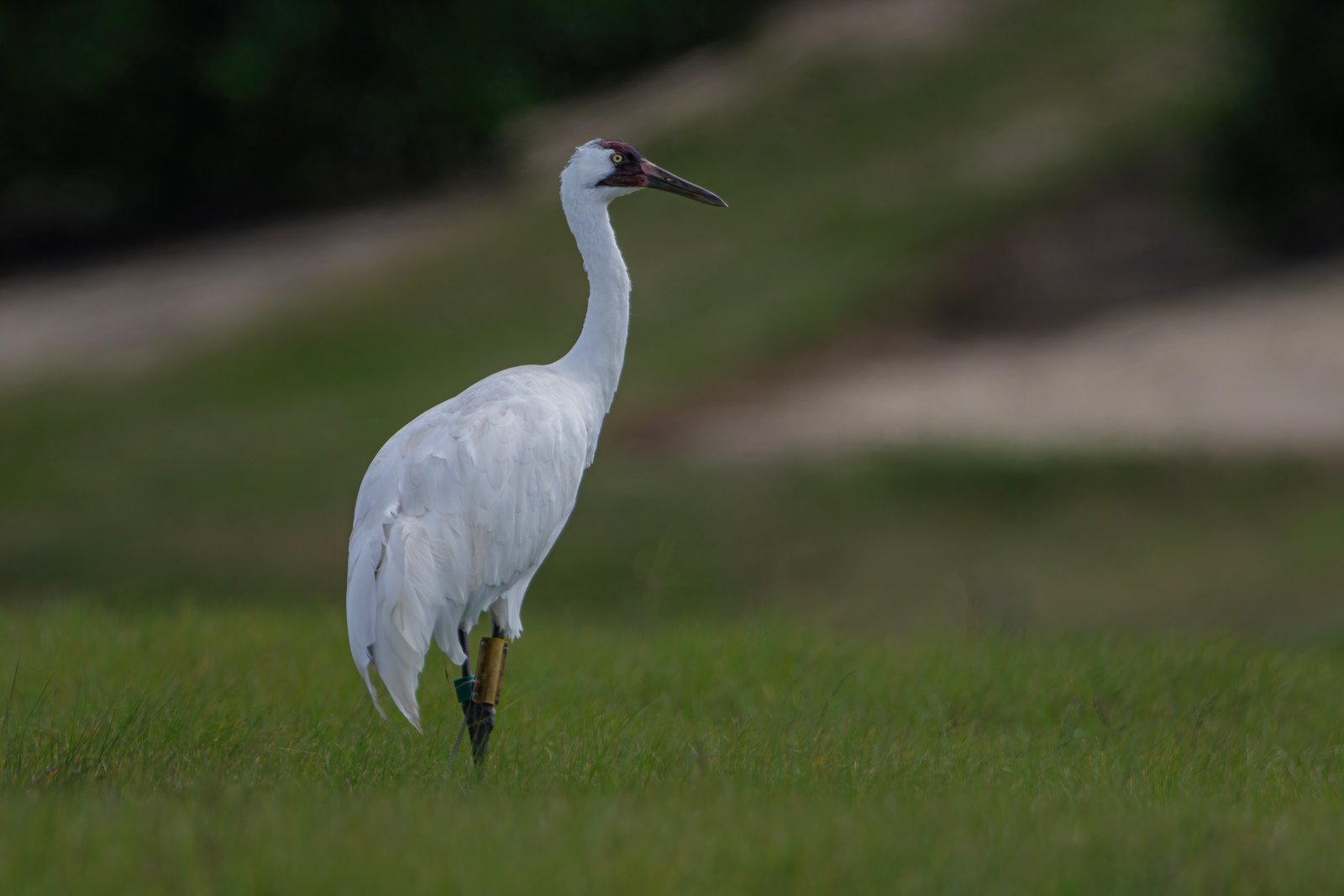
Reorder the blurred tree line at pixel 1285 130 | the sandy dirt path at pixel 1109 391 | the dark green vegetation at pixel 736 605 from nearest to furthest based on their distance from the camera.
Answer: the dark green vegetation at pixel 736 605, the sandy dirt path at pixel 1109 391, the blurred tree line at pixel 1285 130

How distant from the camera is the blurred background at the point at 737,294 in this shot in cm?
1303

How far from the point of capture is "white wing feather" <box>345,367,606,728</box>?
18.0 feet

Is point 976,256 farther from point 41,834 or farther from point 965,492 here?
point 41,834

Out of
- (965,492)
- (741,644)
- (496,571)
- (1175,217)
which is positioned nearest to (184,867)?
(496,571)

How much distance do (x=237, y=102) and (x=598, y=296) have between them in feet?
60.8

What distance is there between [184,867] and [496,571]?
7.58ft

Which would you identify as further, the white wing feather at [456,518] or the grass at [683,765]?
the white wing feather at [456,518]

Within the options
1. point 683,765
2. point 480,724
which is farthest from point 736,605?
point 683,765

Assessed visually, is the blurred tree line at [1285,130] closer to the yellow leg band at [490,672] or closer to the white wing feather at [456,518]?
the white wing feather at [456,518]

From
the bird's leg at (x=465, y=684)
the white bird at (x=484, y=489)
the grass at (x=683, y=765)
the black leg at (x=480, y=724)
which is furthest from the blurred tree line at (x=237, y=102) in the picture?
the black leg at (x=480, y=724)

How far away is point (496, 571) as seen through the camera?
6.00 m

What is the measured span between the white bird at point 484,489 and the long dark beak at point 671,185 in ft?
0.09

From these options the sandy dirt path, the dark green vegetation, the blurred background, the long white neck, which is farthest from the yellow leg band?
the sandy dirt path

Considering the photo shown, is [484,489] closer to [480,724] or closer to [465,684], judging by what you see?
[465,684]
